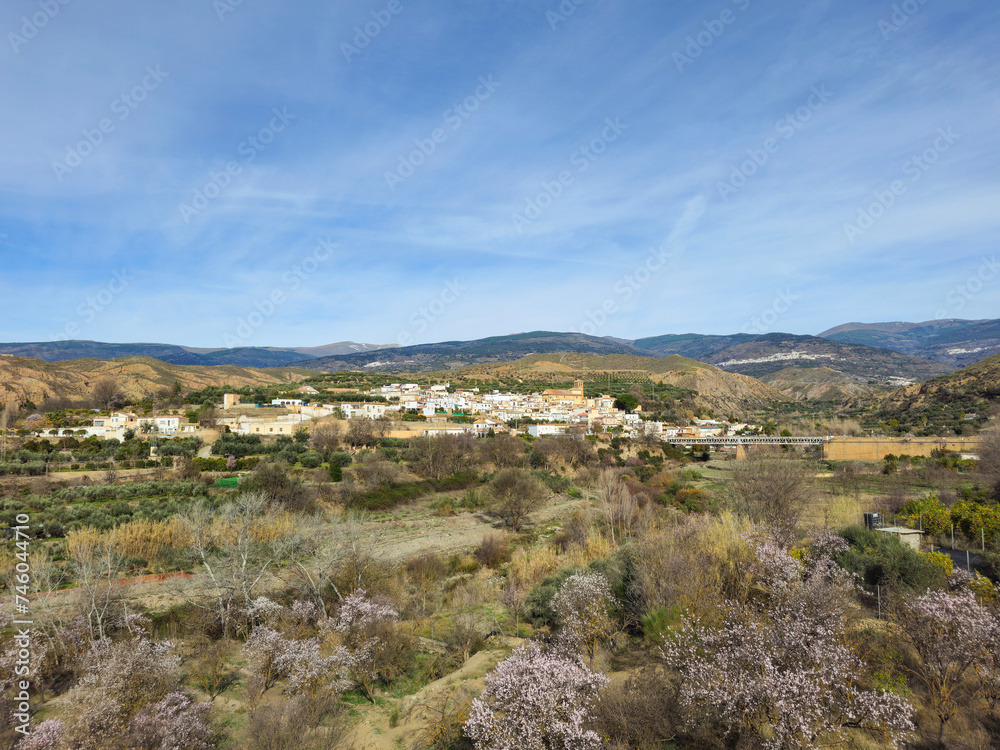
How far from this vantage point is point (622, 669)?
10.3 m

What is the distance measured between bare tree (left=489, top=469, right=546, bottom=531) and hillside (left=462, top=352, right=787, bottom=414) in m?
72.7

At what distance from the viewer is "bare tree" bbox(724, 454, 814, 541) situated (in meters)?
18.4

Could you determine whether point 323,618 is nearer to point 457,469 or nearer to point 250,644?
point 250,644

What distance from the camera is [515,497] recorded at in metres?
29.1

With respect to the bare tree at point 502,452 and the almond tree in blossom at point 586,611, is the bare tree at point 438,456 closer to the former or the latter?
the bare tree at point 502,452

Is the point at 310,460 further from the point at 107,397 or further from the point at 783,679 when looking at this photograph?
the point at 107,397

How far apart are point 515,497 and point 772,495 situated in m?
13.6

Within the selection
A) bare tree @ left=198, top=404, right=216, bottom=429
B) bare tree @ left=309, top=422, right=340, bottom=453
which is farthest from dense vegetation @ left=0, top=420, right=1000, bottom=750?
bare tree @ left=198, top=404, right=216, bottom=429

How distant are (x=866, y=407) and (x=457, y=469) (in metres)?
81.6

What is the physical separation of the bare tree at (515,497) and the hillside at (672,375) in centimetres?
7266

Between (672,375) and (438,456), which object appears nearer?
(438,456)

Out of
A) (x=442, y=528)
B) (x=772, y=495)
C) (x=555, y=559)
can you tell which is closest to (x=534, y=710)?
(x=555, y=559)

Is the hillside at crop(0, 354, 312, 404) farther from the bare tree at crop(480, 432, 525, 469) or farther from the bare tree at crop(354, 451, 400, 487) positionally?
the bare tree at crop(480, 432, 525, 469)

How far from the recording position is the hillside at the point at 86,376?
214 feet
